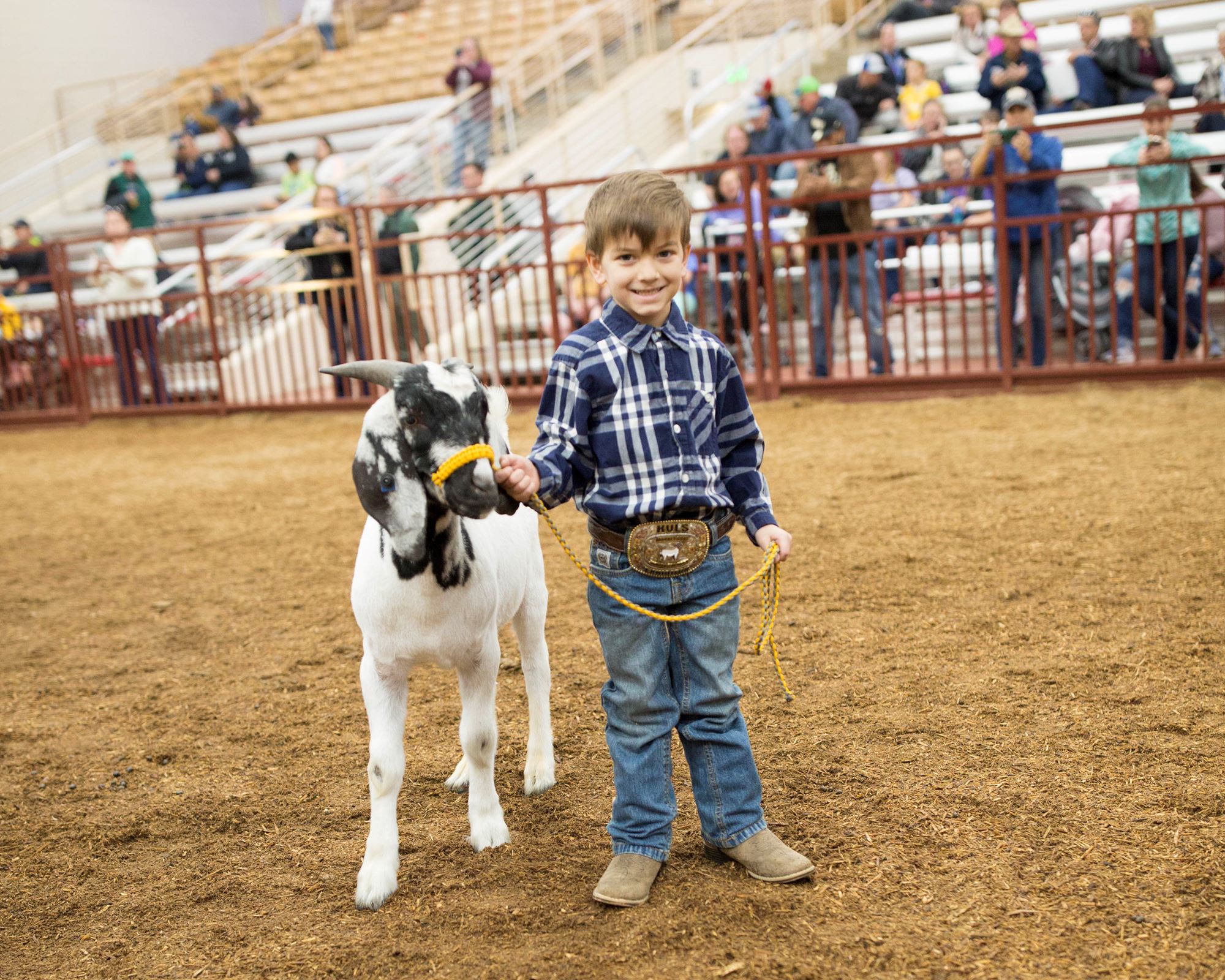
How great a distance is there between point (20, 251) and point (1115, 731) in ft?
42.9

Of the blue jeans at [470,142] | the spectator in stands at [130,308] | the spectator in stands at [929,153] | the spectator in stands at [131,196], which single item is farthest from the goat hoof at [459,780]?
the spectator in stands at [131,196]

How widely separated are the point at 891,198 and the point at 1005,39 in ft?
7.67

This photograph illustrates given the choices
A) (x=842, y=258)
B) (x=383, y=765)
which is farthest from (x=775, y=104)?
(x=383, y=765)

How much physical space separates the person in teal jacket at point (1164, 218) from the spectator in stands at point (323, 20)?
17.4 metres

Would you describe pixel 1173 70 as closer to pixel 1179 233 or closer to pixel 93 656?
pixel 1179 233

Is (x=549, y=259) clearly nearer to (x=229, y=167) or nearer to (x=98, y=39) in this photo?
(x=229, y=167)

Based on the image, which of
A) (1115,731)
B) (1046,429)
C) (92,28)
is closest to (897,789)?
A: (1115,731)

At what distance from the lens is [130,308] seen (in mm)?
13344

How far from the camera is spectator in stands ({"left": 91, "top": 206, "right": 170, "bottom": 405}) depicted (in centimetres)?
1322

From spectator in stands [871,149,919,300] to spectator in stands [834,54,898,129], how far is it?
235 centimetres

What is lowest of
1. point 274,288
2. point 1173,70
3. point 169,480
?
point 169,480

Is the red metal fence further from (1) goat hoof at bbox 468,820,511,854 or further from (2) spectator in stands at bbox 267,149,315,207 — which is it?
(1) goat hoof at bbox 468,820,511,854

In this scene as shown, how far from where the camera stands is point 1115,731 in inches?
137

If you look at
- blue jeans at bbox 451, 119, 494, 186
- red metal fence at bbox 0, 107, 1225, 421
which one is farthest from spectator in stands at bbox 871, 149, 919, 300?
blue jeans at bbox 451, 119, 494, 186
